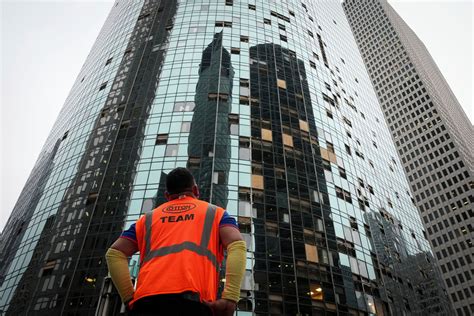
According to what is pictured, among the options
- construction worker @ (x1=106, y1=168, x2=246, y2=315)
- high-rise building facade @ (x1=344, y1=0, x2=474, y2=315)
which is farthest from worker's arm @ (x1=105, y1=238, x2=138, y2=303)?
high-rise building facade @ (x1=344, y1=0, x2=474, y2=315)

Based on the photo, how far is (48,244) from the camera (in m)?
33.8

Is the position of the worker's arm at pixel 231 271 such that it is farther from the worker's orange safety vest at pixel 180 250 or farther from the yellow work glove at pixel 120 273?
the yellow work glove at pixel 120 273

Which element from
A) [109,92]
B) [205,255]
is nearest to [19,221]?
[109,92]

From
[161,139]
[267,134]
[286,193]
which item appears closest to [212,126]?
[161,139]

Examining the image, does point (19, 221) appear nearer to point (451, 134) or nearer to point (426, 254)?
point (426, 254)

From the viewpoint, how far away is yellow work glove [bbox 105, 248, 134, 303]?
337 cm

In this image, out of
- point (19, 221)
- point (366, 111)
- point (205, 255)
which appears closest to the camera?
point (205, 255)

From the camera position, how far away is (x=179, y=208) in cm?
377

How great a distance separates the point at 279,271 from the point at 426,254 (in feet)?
96.8

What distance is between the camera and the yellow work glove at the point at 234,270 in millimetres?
3148

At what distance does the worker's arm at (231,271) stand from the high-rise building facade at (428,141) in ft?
285

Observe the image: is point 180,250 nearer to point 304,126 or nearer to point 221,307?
point 221,307

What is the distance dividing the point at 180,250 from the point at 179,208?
54 cm

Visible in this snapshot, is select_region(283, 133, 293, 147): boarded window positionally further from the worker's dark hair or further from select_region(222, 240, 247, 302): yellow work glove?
select_region(222, 240, 247, 302): yellow work glove
